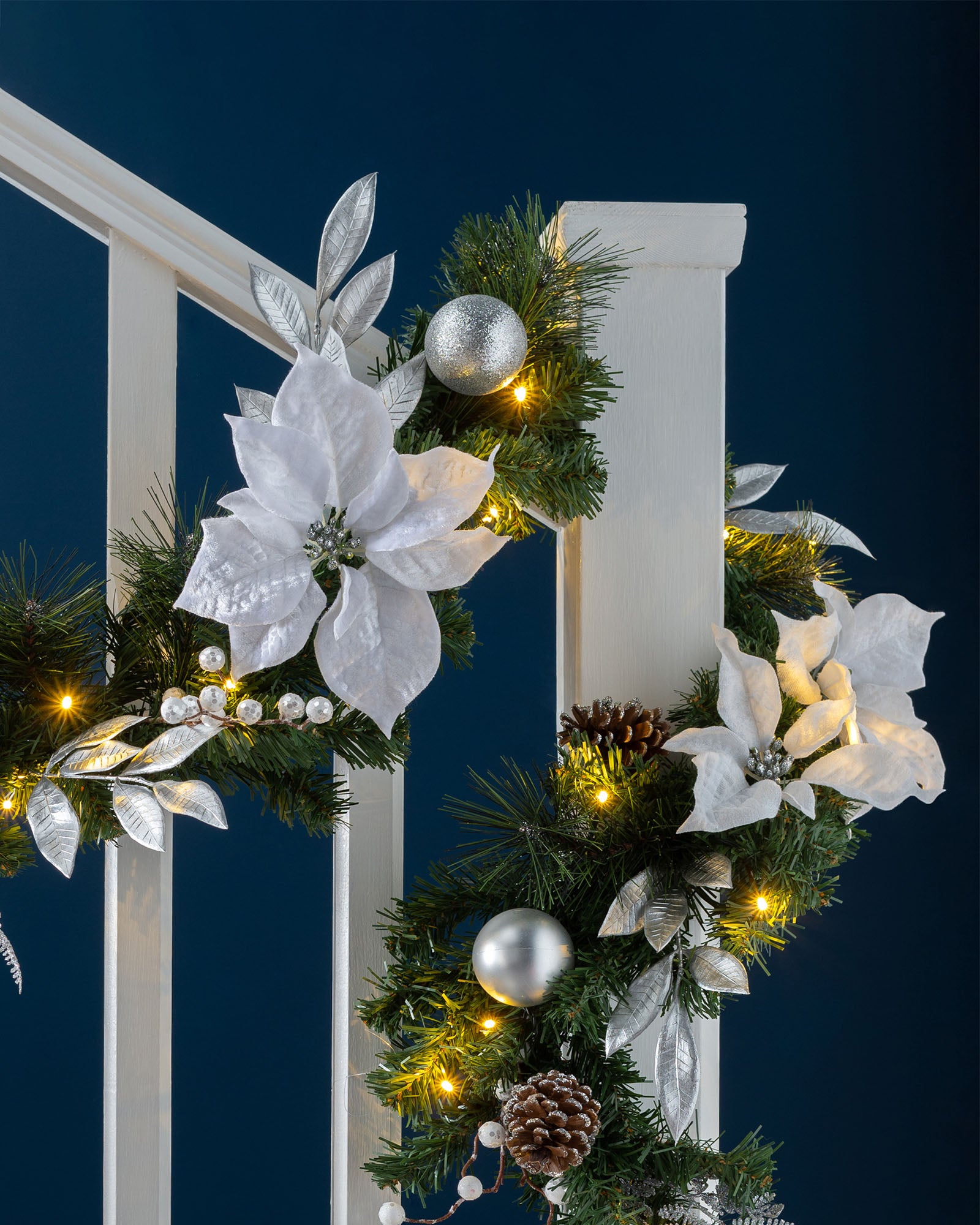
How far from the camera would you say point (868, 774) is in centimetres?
49

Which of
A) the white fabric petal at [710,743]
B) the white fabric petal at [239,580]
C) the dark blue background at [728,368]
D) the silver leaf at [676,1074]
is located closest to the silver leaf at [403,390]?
the white fabric petal at [239,580]

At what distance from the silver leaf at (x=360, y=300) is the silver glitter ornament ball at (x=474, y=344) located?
35mm

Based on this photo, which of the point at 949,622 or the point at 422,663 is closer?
the point at 422,663

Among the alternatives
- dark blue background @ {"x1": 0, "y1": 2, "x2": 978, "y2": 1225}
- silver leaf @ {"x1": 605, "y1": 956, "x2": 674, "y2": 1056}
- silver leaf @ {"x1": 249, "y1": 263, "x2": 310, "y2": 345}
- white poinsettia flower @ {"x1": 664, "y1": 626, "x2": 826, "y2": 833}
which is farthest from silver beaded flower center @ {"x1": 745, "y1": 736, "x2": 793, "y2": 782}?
dark blue background @ {"x1": 0, "y1": 2, "x2": 978, "y2": 1225}

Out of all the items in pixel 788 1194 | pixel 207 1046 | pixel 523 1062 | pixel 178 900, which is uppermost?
pixel 523 1062

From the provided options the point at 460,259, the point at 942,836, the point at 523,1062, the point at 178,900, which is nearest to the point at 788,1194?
the point at 942,836

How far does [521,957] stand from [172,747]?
205mm

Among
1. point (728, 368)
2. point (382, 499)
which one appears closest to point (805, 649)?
point (382, 499)

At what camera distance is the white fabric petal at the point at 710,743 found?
1.63ft

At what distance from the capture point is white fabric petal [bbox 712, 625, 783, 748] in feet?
1.67

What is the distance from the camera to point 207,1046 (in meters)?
1.29

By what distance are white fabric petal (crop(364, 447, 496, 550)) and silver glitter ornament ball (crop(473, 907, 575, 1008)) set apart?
0.21 meters

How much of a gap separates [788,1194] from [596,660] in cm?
110

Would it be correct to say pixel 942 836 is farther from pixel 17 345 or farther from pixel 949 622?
pixel 17 345
